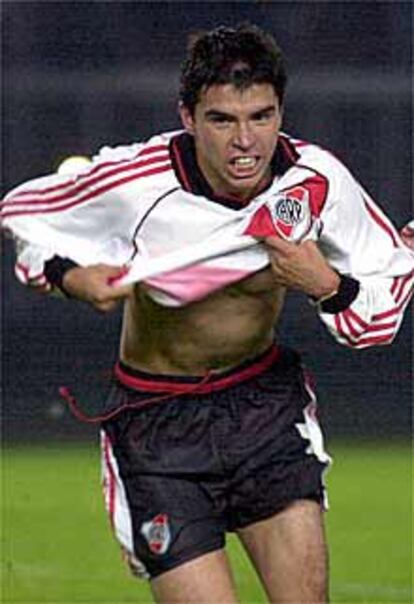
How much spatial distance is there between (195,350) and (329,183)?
481 millimetres

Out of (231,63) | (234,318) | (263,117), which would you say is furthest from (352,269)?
(231,63)

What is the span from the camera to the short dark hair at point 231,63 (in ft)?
19.6

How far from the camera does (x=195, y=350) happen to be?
613 cm

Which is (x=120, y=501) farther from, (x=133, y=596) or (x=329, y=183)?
(x=133, y=596)

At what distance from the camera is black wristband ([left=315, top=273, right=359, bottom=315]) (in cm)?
591

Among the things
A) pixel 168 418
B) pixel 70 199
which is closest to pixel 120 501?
pixel 168 418

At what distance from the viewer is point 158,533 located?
6.04 m

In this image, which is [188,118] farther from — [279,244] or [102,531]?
[102,531]

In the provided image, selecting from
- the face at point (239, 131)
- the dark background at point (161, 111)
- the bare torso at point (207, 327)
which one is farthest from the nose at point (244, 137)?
the dark background at point (161, 111)

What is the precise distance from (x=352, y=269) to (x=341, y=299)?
0.18 metres

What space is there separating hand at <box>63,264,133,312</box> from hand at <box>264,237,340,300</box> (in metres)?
0.33

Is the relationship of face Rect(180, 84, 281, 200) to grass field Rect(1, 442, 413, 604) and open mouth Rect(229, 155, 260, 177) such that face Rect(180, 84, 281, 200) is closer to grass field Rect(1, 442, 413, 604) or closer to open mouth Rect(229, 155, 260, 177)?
open mouth Rect(229, 155, 260, 177)

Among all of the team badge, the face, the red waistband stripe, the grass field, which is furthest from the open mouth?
the grass field

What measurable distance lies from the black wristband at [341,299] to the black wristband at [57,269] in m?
0.55
